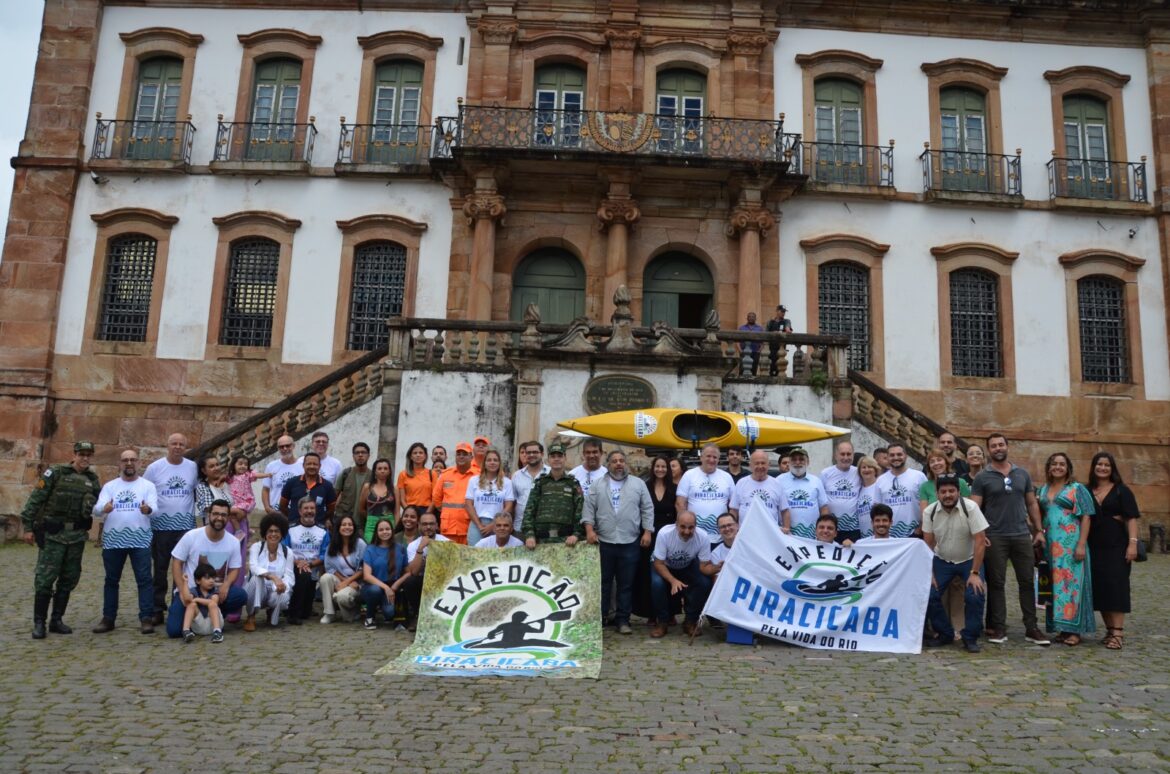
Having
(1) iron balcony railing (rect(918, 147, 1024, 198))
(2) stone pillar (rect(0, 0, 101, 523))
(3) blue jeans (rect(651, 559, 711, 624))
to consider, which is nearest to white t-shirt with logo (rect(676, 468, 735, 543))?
(3) blue jeans (rect(651, 559, 711, 624))

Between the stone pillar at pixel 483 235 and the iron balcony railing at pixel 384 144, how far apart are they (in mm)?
1663

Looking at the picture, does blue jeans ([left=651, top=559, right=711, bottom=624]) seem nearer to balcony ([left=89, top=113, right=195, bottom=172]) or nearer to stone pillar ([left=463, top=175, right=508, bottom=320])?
stone pillar ([left=463, top=175, right=508, bottom=320])

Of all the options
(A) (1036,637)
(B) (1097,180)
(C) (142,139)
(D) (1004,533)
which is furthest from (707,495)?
(C) (142,139)

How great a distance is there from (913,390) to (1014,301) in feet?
9.43

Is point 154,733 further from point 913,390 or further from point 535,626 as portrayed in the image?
point 913,390

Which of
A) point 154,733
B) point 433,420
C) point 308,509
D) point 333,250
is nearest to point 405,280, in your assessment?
point 333,250

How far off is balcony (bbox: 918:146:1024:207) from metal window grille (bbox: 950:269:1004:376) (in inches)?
63.1

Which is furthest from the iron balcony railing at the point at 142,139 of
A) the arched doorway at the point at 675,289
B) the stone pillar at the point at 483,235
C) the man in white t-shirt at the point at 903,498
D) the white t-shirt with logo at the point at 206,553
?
the man in white t-shirt at the point at 903,498

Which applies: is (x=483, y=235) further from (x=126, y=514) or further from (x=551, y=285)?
(x=126, y=514)

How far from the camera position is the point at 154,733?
516 cm

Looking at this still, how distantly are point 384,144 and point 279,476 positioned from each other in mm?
10700

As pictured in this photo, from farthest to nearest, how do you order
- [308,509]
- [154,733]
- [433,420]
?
[433,420]
[308,509]
[154,733]

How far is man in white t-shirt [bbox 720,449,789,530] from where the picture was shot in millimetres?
8938

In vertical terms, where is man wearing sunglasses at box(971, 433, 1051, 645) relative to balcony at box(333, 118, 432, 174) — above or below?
below
